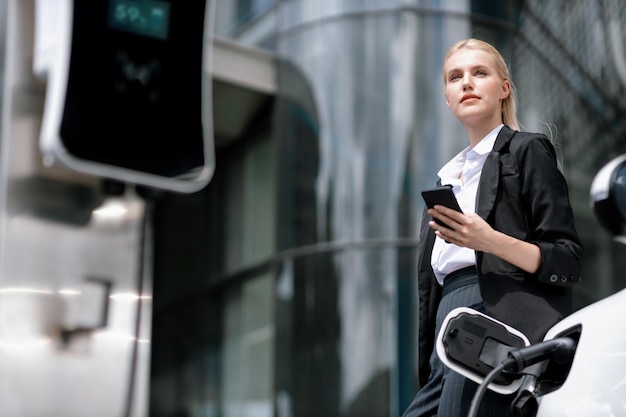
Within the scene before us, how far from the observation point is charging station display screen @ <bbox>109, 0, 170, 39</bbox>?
2867 millimetres

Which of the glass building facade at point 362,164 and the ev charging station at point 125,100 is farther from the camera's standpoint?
the glass building facade at point 362,164

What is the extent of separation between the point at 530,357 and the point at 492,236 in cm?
19

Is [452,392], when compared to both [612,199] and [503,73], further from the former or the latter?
[503,73]

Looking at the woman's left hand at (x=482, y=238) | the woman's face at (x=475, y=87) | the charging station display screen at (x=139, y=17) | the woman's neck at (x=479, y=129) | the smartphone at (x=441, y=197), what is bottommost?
the woman's left hand at (x=482, y=238)

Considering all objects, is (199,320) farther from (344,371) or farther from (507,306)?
(507,306)

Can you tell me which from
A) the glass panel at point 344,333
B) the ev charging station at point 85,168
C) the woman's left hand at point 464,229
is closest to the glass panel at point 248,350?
the glass panel at point 344,333

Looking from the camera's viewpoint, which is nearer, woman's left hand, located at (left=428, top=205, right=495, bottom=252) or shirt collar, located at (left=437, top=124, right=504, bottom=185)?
woman's left hand, located at (left=428, top=205, right=495, bottom=252)

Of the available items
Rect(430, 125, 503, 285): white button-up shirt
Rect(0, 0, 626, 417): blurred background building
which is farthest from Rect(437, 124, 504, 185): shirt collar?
Rect(0, 0, 626, 417): blurred background building

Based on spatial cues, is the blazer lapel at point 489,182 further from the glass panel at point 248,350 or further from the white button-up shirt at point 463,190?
the glass panel at point 248,350

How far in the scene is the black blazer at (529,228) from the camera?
1.63 m

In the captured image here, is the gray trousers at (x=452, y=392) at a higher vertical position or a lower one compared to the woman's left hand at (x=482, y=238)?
lower

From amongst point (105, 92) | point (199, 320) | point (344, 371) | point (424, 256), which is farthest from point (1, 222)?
point (199, 320)

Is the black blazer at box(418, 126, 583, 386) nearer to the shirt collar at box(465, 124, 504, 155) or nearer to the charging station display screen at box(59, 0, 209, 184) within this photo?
the shirt collar at box(465, 124, 504, 155)

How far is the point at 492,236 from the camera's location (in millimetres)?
1573
